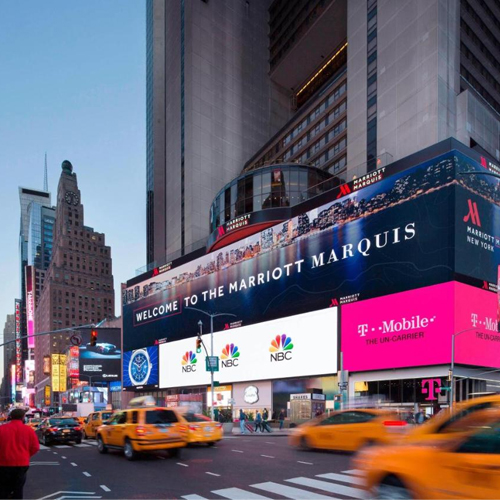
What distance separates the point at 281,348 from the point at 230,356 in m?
9.44

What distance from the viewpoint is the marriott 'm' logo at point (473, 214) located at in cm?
4504

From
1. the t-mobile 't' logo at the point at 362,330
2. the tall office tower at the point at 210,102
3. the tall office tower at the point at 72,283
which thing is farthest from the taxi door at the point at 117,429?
the tall office tower at the point at 72,283

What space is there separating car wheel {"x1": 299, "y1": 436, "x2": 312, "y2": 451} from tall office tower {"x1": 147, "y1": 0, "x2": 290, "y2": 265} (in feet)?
237

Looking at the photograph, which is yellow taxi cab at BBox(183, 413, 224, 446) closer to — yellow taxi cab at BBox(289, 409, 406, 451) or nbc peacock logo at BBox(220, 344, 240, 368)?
yellow taxi cab at BBox(289, 409, 406, 451)

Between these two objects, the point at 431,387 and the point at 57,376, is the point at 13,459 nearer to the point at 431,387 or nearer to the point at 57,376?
the point at 431,387

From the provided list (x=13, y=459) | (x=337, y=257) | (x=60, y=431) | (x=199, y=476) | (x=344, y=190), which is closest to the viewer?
(x=13, y=459)

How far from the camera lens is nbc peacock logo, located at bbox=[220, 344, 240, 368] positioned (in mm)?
64375

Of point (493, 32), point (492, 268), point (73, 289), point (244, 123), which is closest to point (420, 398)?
point (492, 268)

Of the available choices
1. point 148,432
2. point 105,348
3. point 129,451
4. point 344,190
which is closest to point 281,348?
point 344,190

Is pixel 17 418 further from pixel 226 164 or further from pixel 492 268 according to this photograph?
pixel 226 164

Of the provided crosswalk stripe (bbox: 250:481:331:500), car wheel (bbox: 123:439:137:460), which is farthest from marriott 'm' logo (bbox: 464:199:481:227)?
crosswalk stripe (bbox: 250:481:331:500)

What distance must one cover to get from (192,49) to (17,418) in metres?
101

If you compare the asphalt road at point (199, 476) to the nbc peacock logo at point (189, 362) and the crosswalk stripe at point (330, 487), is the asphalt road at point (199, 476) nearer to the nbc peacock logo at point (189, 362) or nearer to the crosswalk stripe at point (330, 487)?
the crosswalk stripe at point (330, 487)

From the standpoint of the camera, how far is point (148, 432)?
671 inches
